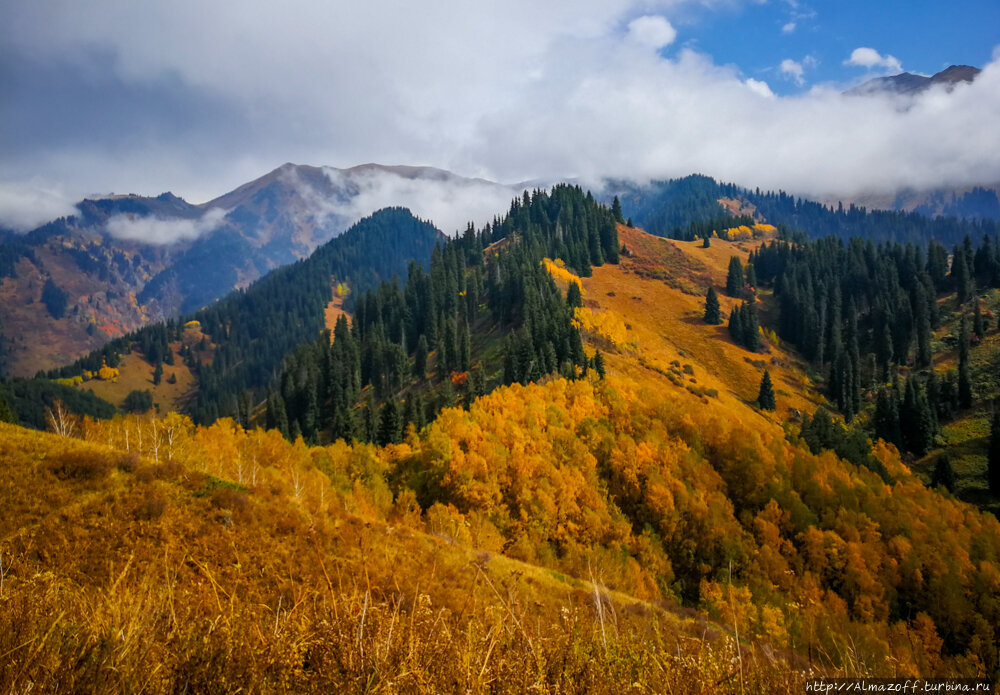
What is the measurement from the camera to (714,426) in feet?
247

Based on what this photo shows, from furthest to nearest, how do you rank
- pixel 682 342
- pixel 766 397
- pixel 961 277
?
pixel 961 277, pixel 682 342, pixel 766 397

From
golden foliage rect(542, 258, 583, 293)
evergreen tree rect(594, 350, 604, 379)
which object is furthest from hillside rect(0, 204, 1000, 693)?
golden foliage rect(542, 258, 583, 293)

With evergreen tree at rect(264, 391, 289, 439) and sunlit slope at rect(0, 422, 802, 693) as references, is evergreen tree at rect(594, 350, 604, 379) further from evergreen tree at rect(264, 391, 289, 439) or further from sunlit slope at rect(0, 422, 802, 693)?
evergreen tree at rect(264, 391, 289, 439)

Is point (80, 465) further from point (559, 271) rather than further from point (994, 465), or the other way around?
point (559, 271)

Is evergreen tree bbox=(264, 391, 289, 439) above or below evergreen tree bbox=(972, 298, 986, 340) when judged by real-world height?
below

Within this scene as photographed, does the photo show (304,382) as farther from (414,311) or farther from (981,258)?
(981,258)

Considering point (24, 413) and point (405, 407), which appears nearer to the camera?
point (405, 407)

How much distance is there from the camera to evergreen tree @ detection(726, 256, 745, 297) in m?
186

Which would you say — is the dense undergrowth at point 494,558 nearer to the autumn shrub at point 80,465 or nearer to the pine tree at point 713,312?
the autumn shrub at point 80,465

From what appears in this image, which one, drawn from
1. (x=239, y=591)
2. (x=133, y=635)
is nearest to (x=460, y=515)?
(x=239, y=591)

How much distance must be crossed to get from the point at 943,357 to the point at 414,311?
151775 mm

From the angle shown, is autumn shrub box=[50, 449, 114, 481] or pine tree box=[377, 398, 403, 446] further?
pine tree box=[377, 398, 403, 446]

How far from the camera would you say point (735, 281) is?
187 meters

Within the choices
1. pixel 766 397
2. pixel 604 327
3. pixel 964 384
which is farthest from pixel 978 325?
pixel 604 327
